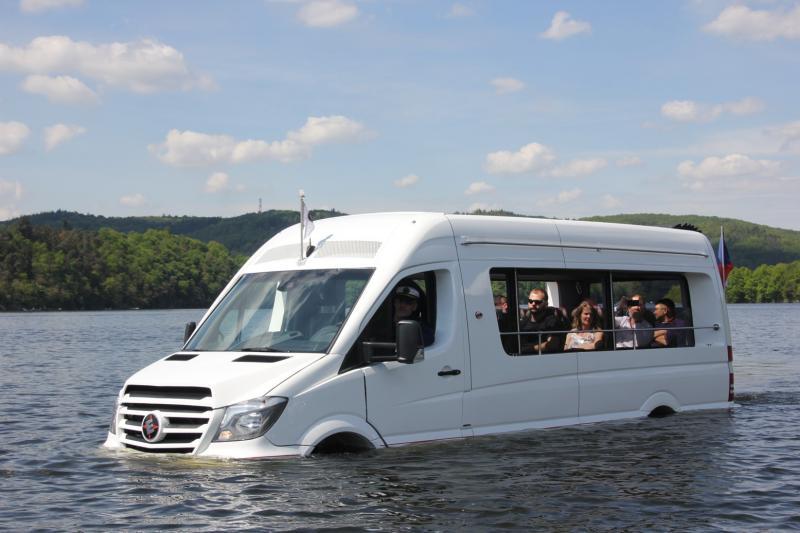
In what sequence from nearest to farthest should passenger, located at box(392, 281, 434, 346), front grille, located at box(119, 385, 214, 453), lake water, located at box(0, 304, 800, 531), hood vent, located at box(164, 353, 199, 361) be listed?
lake water, located at box(0, 304, 800, 531) → front grille, located at box(119, 385, 214, 453) → hood vent, located at box(164, 353, 199, 361) → passenger, located at box(392, 281, 434, 346)

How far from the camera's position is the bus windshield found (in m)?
10.0

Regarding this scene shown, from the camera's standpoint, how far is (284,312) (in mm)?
10453

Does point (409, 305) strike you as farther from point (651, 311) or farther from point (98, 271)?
point (98, 271)

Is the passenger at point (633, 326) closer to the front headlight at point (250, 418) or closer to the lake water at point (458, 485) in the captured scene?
the lake water at point (458, 485)

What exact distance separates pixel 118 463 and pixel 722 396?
804 centimetres

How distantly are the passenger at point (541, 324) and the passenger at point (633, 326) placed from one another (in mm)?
942

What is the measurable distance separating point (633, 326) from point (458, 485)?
178 inches

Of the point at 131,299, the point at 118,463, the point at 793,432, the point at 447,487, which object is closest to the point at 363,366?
the point at 447,487

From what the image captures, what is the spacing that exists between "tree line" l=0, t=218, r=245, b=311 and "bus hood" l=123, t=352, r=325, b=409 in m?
157

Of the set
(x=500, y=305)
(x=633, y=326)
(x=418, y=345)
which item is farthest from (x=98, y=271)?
(x=418, y=345)

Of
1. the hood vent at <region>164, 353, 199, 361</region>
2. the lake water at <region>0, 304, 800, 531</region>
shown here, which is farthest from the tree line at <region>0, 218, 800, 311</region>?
the hood vent at <region>164, 353, 199, 361</region>

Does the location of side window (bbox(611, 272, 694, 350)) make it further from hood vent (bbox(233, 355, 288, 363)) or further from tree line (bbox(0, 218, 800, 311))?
tree line (bbox(0, 218, 800, 311))

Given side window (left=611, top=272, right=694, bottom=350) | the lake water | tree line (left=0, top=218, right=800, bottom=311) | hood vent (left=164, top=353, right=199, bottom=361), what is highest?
tree line (left=0, top=218, right=800, bottom=311)

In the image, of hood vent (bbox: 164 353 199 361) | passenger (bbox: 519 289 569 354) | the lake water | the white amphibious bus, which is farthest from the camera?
passenger (bbox: 519 289 569 354)
